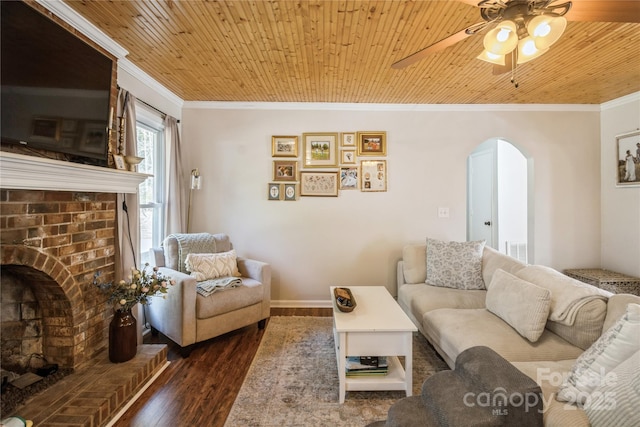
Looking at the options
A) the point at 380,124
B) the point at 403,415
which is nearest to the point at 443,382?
the point at 403,415

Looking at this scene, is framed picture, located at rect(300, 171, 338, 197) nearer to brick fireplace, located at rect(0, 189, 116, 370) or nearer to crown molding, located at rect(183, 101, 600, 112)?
crown molding, located at rect(183, 101, 600, 112)

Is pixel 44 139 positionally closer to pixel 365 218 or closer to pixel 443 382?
pixel 443 382

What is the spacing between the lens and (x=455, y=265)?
2803 millimetres

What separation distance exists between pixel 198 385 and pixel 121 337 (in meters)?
0.64

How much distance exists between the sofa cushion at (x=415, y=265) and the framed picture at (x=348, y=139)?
4.82 feet

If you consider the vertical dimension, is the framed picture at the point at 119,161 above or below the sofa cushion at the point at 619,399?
above

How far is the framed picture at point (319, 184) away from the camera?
354 centimetres

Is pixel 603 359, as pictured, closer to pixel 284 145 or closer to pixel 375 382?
pixel 375 382

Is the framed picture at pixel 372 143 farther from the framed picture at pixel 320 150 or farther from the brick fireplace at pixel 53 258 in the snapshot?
the brick fireplace at pixel 53 258

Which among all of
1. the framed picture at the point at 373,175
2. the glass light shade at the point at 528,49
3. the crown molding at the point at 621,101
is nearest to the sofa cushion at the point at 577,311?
the glass light shade at the point at 528,49

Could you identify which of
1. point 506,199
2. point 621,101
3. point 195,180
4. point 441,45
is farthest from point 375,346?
point 621,101

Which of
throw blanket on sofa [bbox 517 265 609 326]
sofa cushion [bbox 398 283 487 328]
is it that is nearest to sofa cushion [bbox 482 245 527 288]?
sofa cushion [bbox 398 283 487 328]

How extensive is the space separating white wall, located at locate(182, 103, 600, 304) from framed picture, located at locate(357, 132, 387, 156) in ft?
0.29

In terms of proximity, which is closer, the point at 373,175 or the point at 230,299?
the point at 230,299
